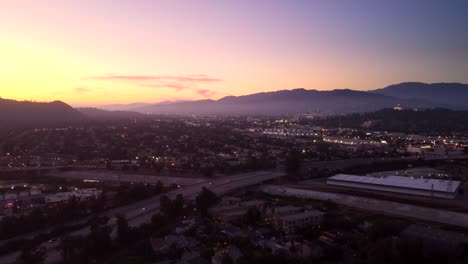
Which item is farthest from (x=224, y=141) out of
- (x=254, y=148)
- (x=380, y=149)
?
(x=380, y=149)

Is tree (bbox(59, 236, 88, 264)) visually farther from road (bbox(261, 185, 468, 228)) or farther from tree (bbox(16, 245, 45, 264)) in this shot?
road (bbox(261, 185, 468, 228))

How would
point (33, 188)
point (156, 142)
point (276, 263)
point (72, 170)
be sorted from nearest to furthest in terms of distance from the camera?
1. point (276, 263)
2. point (33, 188)
3. point (72, 170)
4. point (156, 142)

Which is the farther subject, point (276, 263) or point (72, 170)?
point (72, 170)

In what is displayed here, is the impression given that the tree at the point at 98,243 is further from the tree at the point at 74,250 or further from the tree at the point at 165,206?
the tree at the point at 165,206

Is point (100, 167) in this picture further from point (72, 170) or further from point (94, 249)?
point (94, 249)

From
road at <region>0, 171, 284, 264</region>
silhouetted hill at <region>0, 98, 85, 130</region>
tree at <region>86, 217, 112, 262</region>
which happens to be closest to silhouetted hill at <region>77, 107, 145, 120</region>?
silhouetted hill at <region>0, 98, 85, 130</region>

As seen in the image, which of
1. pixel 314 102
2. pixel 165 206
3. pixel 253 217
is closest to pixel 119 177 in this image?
pixel 165 206

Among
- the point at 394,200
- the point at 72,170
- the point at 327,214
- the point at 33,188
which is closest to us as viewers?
the point at 327,214

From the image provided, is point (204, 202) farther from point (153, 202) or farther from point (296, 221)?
point (296, 221)
